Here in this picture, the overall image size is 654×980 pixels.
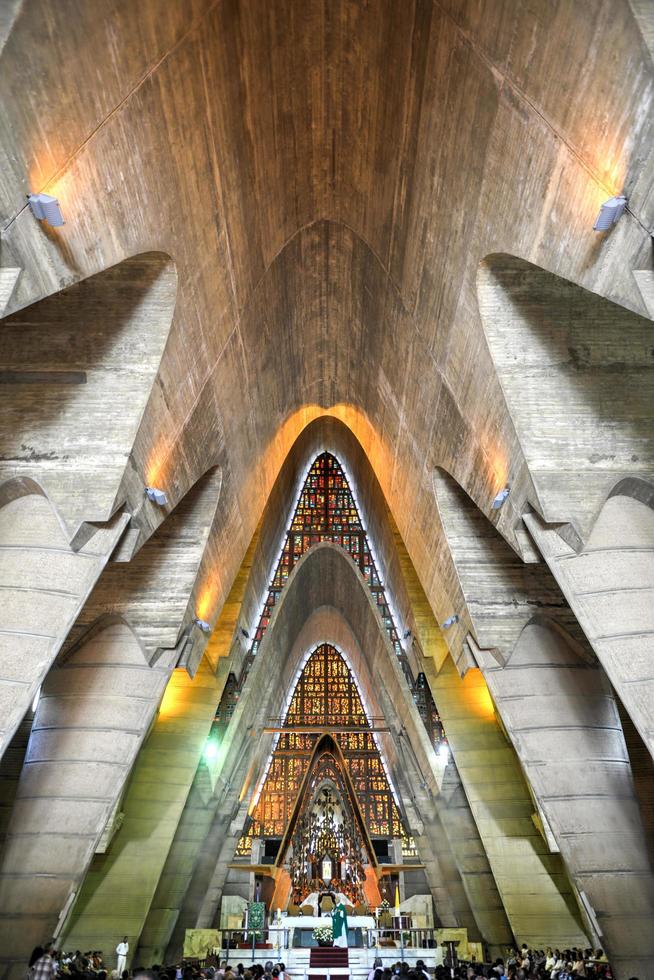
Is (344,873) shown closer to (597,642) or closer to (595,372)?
(597,642)

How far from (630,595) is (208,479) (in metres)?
8.34

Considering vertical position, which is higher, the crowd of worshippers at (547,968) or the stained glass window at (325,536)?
the stained glass window at (325,536)

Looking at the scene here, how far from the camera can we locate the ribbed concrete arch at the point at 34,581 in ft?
29.8

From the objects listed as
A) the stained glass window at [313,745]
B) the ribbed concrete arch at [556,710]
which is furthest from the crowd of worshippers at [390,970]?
the stained glass window at [313,745]

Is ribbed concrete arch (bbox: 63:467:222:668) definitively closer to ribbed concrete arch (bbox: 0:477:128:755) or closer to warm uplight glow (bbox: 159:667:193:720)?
ribbed concrete arch (bbox: 0:477:128:755)

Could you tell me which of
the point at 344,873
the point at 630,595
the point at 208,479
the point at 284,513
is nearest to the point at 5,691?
the point at 208,479

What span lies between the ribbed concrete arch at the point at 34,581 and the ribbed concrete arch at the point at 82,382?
1.03ft

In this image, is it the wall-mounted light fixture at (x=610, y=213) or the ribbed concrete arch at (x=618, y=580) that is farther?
the ribbed concrete arch at (x=618, y=580)

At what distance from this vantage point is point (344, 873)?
94.8 feet

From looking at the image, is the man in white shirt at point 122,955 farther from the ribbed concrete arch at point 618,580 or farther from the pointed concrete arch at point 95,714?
the ribbed concrete arch at point 618,580

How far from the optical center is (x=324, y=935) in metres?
19.3

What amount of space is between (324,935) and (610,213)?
18.9 metres

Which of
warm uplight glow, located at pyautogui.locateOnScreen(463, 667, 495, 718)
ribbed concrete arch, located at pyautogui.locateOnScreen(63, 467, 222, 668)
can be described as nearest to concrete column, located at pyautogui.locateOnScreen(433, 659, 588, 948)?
warm uplight glow, located at pyautogui.locateOnScreen(463, 667, 495, 718)

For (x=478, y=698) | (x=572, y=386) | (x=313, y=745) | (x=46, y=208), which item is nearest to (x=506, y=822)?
(x=478, y=698)
